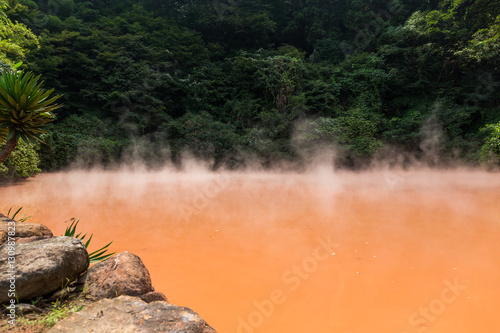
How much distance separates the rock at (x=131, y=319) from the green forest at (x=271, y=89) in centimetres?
868

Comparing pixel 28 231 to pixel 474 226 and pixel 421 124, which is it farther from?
pixel 421 124

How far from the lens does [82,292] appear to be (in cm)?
183

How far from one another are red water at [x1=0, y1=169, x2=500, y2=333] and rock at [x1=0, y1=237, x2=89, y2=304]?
797 millimetres

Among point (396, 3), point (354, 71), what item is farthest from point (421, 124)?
point (396, 3)

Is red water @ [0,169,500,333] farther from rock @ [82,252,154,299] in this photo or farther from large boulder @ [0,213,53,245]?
large boulder @ [0,213,53,245]

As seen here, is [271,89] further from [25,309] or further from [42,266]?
[25,309]

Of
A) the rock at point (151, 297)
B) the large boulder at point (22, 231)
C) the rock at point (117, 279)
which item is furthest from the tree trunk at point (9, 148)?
the rock at point (151, 297)

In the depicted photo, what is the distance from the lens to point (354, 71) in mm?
13484

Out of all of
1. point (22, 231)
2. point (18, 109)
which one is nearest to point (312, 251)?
point (22, 231)

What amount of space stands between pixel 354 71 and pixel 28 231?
14.0m

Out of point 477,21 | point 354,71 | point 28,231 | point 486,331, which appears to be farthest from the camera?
point 354,71

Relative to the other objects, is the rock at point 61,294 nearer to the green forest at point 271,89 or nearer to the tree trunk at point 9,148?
the tree trunk at point 9,148

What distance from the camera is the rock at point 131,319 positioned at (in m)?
1.43

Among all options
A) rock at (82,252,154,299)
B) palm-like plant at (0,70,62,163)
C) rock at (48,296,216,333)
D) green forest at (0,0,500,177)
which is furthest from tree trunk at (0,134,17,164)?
green forest at (0,0,500,177)
